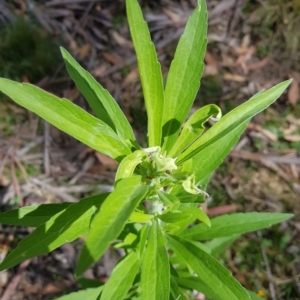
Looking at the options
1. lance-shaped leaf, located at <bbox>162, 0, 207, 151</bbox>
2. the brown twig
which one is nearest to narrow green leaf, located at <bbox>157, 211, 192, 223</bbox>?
lance-shaped leaf, located at <bbox>162, 0, 207, 151</bbox>

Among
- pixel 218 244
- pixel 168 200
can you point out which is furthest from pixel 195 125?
pixel 218 244

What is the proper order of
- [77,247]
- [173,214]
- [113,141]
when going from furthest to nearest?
1. [77,247]
2. [173,214]
3. [113,141]

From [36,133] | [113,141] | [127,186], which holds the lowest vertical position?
[127,186]

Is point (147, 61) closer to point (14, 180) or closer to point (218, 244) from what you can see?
point (218, 244)

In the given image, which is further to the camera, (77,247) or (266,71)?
(266,71)

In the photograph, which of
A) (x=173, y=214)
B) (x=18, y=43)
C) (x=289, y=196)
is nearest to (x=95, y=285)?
(x=173, y=214)

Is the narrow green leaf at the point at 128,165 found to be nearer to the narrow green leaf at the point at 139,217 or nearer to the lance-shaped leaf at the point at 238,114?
the lance-shaped leaf at the point at 238,114

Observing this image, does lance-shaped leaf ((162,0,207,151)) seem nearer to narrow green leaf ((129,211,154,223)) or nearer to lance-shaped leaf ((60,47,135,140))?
lance-shaped leaf ((60,47,135,140))

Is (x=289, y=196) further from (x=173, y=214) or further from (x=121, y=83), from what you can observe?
(x=173, y=214)
